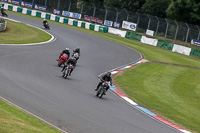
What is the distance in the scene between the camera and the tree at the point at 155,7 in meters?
75.9

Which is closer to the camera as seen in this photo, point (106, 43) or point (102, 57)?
point (102, 57)

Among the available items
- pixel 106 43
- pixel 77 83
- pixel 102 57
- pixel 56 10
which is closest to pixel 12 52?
pixel 77 83

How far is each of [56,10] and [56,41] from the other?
31964 millimetres

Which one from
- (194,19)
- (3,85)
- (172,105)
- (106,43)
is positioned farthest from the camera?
(194,19)

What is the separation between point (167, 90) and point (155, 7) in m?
54.4

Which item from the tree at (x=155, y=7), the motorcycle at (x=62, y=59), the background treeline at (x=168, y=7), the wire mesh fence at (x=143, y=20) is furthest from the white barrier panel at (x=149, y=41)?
the motorcycle at (x=62, y=59)

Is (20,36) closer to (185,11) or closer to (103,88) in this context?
(103,88)

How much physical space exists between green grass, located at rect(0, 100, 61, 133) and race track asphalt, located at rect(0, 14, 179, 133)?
0.67 meters

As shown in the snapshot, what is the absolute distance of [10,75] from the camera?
17859mm

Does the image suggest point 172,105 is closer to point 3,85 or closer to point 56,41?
point 3,85

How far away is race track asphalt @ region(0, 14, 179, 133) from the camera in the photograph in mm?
12641

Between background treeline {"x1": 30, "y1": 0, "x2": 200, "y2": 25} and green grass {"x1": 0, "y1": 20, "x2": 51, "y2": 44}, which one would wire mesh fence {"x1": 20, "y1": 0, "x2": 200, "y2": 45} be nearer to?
background treeline {"x1": 30, "y1": 0, "x2": 200, "y2": 25}

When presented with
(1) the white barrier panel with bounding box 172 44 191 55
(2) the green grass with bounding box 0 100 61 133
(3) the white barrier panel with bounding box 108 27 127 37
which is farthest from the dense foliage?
(2) the green grass with bounding box 0 100 61 133

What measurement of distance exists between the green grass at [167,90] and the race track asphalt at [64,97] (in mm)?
1631
